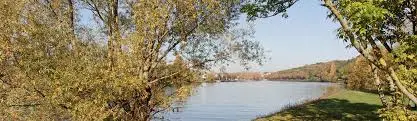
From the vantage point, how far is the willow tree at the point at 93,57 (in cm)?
2078

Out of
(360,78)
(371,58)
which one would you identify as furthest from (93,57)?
(360,78)

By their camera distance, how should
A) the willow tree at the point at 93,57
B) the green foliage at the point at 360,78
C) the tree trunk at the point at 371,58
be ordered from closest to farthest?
the tree trunk at the point at 371,58, the willow tree at the point at 93,57, the green foliage at the point at 360,78

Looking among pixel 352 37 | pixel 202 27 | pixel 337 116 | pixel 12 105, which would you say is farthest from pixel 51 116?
pixel 337 116

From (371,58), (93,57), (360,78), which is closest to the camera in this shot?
(371,58)

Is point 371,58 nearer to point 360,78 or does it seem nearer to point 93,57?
point 93,57

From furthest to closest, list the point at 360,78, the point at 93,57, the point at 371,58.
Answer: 1. the point at 360,78
2. the point at 93,57
3. the point at 371,58

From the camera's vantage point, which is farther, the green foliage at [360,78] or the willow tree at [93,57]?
the green foliage at [360,78]

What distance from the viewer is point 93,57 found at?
74.3ft

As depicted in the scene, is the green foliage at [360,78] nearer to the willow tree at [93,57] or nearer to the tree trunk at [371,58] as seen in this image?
the willow tree at [93,57]

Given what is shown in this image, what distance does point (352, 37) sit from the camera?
14.6 m

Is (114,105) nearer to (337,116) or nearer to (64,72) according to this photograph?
(64,72)

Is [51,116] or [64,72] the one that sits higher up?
[64,72]

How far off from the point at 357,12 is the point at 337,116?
2754cm

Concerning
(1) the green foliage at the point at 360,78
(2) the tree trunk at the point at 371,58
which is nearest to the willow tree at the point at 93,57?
(2) the tree trunk at the point at 371,58
